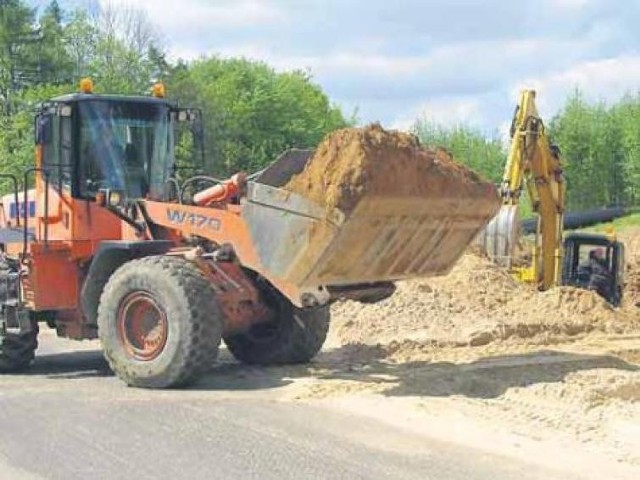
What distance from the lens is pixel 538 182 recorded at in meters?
20.5

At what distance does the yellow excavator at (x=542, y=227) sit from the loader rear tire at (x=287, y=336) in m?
6.62

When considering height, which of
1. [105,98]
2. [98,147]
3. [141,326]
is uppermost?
[105,98]

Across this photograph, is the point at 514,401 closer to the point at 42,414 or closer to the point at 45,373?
the point at 42,414

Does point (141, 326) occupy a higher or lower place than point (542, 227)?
lower

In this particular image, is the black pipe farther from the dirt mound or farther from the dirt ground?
the dirt mound

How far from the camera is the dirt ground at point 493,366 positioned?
9344mm

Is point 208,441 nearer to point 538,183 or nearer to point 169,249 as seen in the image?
point 169,249

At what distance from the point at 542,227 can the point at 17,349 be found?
10.6 m

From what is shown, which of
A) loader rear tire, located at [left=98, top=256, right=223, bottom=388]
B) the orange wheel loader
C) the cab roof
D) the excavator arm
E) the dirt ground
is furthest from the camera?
the excavator arm

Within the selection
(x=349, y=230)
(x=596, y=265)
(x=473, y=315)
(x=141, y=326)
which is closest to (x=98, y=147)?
(x=141, y=326)

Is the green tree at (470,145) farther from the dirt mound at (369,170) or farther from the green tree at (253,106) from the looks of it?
the dirt mound at (369,170)

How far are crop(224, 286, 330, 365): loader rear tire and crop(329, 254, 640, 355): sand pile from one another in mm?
1399

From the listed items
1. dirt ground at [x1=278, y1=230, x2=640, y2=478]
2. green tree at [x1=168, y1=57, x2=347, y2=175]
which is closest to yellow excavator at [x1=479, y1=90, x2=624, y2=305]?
dirt ground at [x1=278, y1=230, x2=640, y2=478]

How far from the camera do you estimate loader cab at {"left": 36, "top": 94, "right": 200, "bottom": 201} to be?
12828mm
